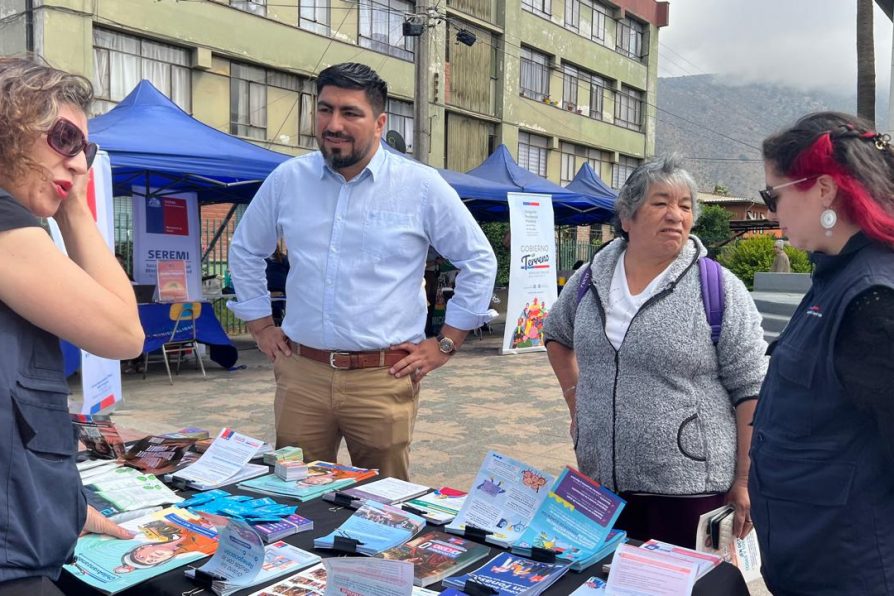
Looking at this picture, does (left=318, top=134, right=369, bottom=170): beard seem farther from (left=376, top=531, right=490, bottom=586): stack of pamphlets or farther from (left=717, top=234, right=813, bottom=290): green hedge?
(left=717, top=234, right=813, bottom=290): green hedge

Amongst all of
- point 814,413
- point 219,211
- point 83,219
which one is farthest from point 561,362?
point 219,211

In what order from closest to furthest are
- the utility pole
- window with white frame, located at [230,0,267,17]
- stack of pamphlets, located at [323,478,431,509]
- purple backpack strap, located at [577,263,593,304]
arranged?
stack of pamphlets, located at [323,478,431,509] → purple backpack strap, located at [577,263,593,304] → the utility pole → window with white frame, located at [230,0,267,17]

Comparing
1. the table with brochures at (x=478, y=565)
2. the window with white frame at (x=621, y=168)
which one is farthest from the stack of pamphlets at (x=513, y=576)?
the window with white frame at (x=621, y=168)

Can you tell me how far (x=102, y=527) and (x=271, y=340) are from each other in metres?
1.11

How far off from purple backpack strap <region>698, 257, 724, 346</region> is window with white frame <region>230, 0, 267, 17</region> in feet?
50.8

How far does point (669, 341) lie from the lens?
7.10ft

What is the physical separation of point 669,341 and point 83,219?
155 centimetres

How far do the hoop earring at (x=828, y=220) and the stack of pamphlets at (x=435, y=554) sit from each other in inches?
39.6

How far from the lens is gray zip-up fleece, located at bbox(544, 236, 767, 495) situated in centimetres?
215

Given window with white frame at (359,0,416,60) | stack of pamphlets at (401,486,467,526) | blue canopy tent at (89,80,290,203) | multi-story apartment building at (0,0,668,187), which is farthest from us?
window with white frame at (359,0,416,60)

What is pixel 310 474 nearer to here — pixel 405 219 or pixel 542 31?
pixel 405 219

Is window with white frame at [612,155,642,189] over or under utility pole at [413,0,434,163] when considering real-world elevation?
over

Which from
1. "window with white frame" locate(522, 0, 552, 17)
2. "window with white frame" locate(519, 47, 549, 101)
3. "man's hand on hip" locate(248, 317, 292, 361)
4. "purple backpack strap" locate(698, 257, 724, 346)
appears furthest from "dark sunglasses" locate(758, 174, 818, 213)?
"window with white frame" locate(522, 0, 552, 17)

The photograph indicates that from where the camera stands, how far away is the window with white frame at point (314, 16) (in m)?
17.3
